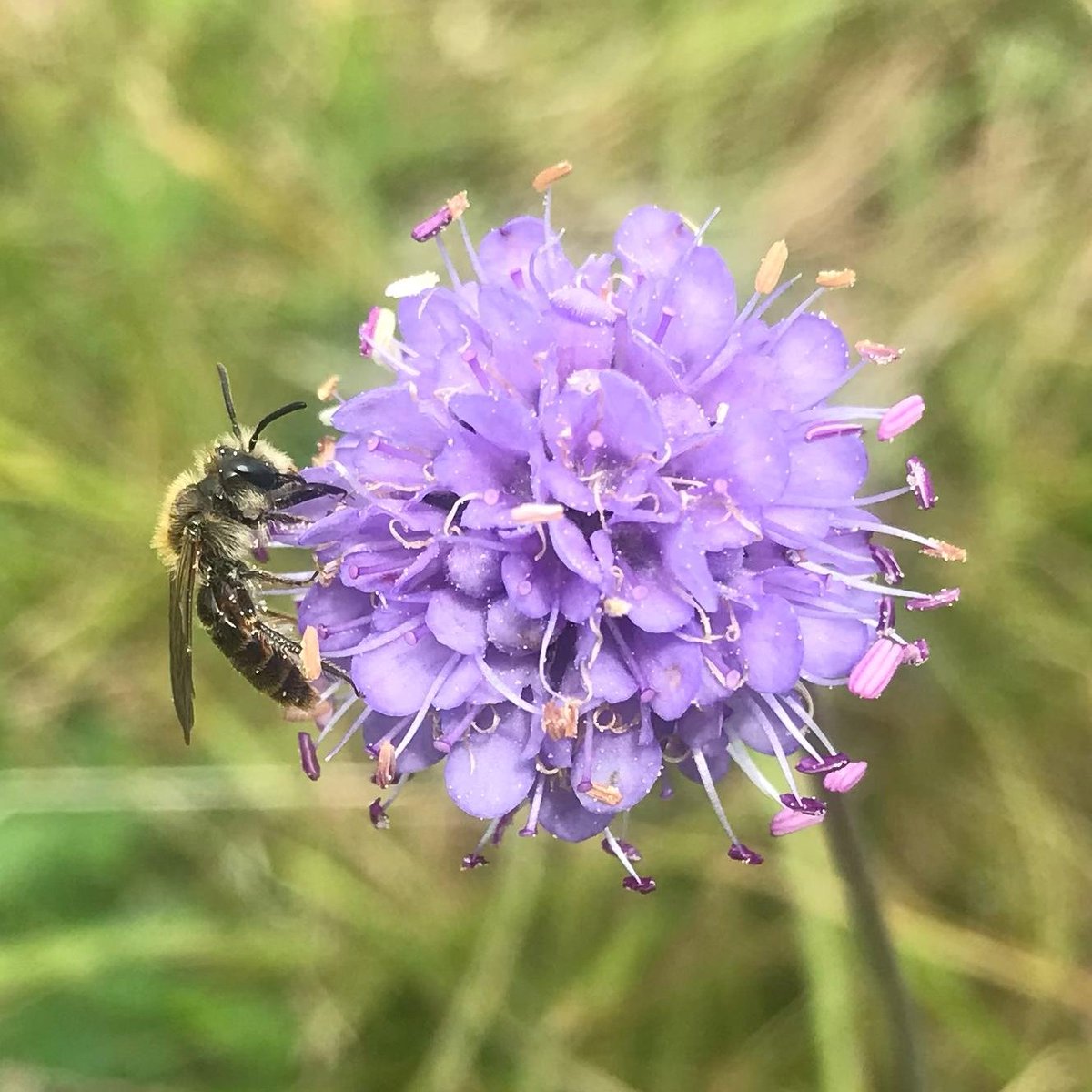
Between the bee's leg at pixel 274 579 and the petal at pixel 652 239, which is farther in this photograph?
the bee's leg at pixel 274 579

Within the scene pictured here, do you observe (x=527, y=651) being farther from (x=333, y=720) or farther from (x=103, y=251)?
(x=103, y=251)

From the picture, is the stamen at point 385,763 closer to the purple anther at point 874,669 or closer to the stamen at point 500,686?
the stamen at point 500,686

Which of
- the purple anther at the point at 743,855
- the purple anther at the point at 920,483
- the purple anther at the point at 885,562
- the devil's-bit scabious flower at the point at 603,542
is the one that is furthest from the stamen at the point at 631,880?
the purple anther at the point at 920,483

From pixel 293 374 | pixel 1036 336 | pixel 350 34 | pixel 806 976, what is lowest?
pixel 806 976

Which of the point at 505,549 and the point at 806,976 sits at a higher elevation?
the point at 505,549

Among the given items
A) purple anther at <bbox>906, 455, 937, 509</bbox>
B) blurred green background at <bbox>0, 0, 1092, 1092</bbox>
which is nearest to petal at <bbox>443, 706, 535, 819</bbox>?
purple anther at <bbox>906, 455, 937, 509</bbox>

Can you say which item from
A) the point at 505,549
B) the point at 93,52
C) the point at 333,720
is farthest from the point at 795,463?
the point at 93,52
